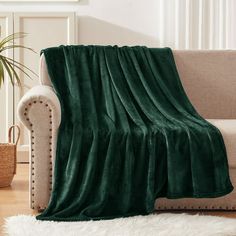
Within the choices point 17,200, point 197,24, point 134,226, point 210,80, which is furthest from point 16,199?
point 197,24

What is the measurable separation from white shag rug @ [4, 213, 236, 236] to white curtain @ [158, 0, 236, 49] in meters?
2.49

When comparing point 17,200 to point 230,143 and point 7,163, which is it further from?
point 230,143

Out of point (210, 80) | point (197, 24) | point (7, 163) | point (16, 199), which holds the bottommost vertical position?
point (16, 199)

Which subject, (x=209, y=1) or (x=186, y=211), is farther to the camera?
(x=209, y=1)

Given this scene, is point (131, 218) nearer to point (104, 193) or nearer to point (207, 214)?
point (104, 193)

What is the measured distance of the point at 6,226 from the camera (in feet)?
8.54

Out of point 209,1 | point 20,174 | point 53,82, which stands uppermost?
point 209,1

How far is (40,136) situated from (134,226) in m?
0.66

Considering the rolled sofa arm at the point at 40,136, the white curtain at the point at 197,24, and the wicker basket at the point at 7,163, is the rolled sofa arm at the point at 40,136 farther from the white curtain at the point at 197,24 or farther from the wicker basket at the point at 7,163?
the white curtain at the point at 197,24

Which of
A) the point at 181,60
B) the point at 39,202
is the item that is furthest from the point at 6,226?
the point at 181,60

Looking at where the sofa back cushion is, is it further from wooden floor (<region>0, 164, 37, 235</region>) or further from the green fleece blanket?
wooden floor (<region>0, 164, 37, 235</region>)

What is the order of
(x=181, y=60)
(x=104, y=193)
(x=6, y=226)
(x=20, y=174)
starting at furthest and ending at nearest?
(x=20, y=174), (x=181, y=60), (x=104, y=193), (x=6, y=226)

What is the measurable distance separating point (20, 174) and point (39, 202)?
4.37 feet

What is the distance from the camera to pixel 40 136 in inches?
115
